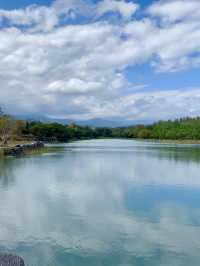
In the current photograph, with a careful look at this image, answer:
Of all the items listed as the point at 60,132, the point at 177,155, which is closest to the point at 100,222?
the point at 177,155

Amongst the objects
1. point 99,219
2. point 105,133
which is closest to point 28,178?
point 99,219

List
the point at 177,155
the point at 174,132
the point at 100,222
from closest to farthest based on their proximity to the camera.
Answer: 1. the point at 100,222
2. the point at 177,155
3. the point at 174,132

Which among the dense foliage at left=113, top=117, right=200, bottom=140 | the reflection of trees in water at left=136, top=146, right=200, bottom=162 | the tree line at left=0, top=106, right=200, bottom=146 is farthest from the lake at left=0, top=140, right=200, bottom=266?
the dense foliage at left=113, top=117, right=200, bottom=140

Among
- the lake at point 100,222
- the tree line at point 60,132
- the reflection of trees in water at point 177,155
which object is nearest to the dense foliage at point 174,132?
the tree line at point 60,132

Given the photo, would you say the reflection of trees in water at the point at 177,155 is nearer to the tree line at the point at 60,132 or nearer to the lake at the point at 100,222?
the lake at the point at 100,222

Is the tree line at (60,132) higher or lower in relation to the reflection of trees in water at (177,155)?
higher

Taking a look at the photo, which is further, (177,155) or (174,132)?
(174,132)

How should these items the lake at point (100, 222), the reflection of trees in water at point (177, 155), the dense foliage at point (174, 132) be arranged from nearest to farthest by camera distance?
the lake at point (100, 222) < the reflection of trees in water at point (177, 155) < the dense foliage at point (174, 132)

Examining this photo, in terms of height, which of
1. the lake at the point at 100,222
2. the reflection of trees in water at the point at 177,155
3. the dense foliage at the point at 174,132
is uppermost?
the dense foliage at the point at 174,132

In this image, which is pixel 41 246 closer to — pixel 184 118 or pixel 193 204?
pixel 193 204

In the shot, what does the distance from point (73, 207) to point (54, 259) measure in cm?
418

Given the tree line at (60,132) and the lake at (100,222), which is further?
the tree line at (60,132)

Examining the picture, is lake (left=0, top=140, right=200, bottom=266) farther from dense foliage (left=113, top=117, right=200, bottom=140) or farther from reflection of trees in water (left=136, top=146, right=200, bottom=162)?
dense foliage (left=113, top=117, right=200, bottom=140)

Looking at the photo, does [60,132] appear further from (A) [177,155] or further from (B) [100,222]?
(B) [100,222]
